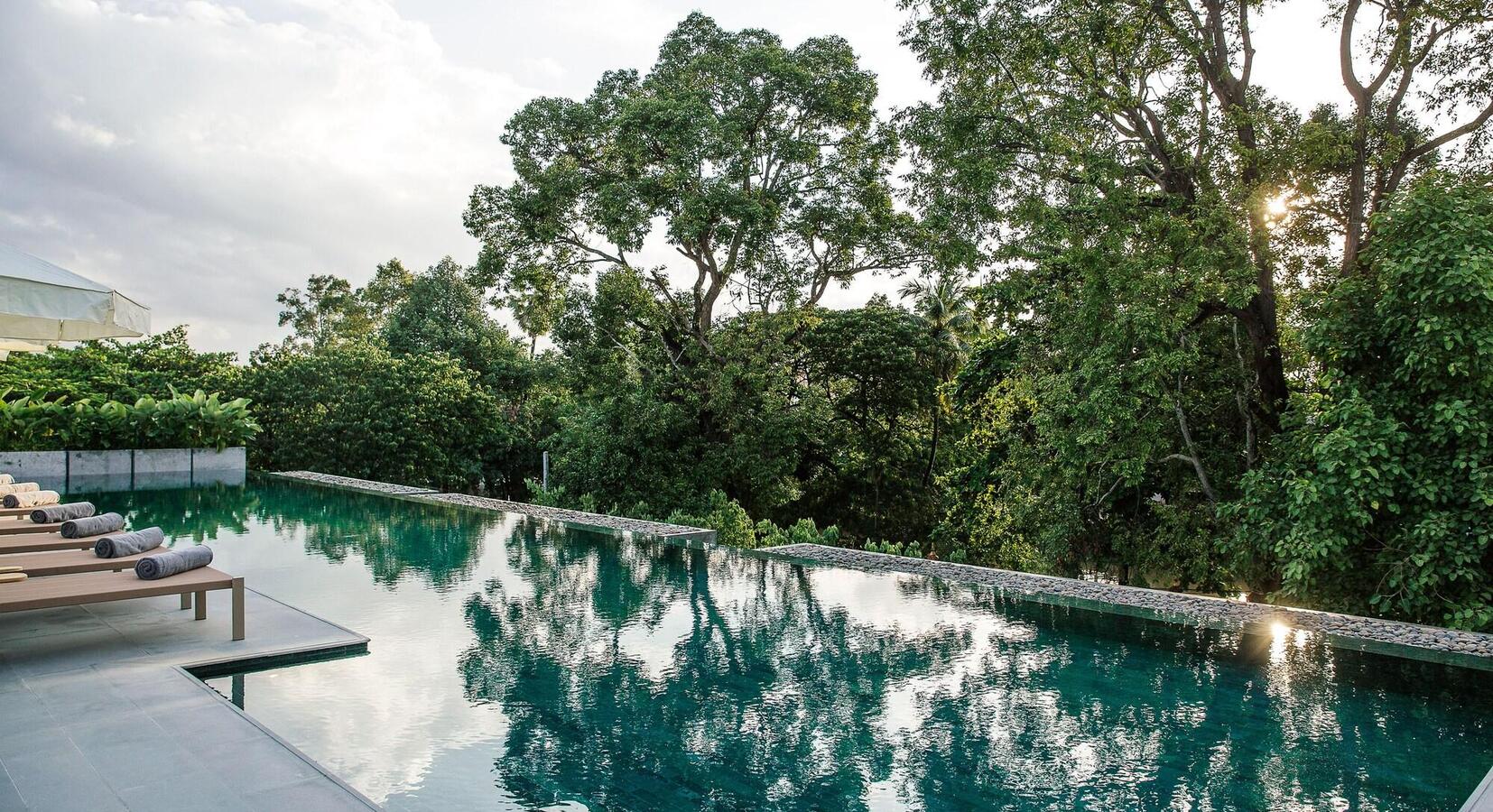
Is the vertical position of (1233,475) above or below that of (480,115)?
below

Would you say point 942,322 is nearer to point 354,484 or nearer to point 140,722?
point 354,484

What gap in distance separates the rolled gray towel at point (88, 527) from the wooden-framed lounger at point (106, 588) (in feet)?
3.92

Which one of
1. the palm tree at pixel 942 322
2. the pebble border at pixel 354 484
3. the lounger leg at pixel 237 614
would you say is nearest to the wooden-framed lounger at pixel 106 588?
the lounger leg at pixel 237 614

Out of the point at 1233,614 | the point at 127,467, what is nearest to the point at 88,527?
the point at 1233,614

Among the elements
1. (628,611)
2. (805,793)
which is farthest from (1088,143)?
(805,793)

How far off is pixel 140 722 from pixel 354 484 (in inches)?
487

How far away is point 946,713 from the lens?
13.5ft

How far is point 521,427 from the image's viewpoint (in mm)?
23250

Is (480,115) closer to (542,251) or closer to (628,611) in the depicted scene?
(542,251)

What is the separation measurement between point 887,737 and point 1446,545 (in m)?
5.75

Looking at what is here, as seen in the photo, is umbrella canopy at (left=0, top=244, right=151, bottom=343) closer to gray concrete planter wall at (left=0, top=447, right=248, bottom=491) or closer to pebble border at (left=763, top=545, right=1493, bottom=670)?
pebble border at (left=763, top=545, right=1493, bottom=670)

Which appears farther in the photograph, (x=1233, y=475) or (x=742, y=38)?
(x=742, y=38)

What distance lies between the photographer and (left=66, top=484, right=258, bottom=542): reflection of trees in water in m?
9.55

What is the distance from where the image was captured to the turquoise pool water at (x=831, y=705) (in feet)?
10.7
